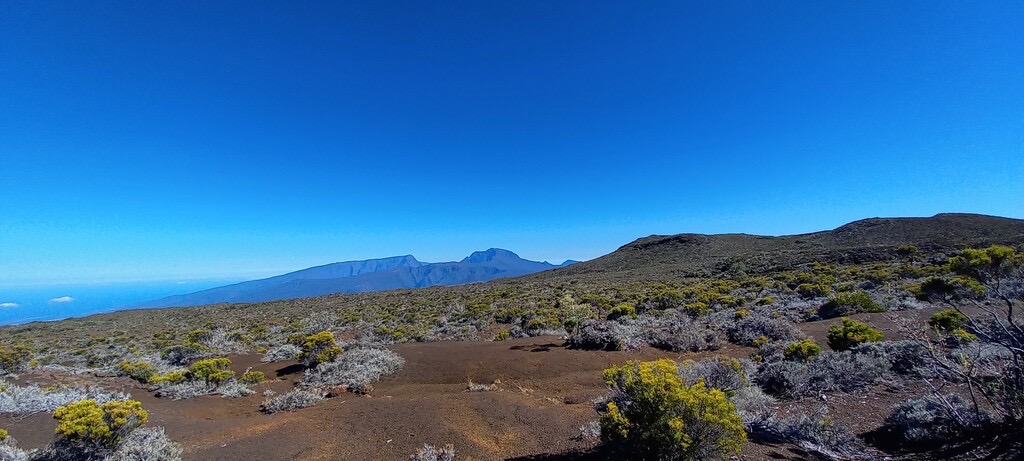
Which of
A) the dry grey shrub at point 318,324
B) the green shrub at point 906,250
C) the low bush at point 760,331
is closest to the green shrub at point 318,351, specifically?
the dry grey shrub at point 318,324

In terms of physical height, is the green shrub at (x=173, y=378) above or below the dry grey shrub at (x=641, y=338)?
below

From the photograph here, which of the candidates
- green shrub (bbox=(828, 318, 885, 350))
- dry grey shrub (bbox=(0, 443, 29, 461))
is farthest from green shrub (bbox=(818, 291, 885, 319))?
dry grey shrub (bbox=(0, 443, 29, 461))

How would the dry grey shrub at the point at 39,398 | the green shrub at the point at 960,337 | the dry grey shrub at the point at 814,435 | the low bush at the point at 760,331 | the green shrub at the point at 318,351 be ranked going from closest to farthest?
the dry grey shrub at the point at 814,435
the green shrub at the point at 960,337
the dry grey shrub at the point at 39,398
the low bush at the point at 760,331
the green shrub at the point at 318,351

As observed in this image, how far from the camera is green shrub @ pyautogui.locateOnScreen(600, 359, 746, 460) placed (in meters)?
4.36

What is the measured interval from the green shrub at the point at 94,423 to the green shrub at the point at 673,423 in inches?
289

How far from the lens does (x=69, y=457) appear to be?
5.79 metres

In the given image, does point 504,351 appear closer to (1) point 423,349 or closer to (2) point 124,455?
(1) point 423,349

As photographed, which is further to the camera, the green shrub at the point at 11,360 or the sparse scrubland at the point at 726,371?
the green shrub at the point at 11,360

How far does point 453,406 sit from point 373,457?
2.00 meters

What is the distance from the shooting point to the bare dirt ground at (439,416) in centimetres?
605

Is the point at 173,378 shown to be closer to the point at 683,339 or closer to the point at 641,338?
the point at 641,338

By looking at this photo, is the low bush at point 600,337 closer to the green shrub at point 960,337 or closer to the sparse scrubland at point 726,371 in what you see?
the sparse scrubland at point 726,371

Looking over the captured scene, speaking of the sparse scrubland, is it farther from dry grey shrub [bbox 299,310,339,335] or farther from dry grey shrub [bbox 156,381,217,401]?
dry grey shrub [bbox 299,310,339,335]

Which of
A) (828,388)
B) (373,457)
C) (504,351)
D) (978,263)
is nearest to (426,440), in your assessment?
(373,457)
